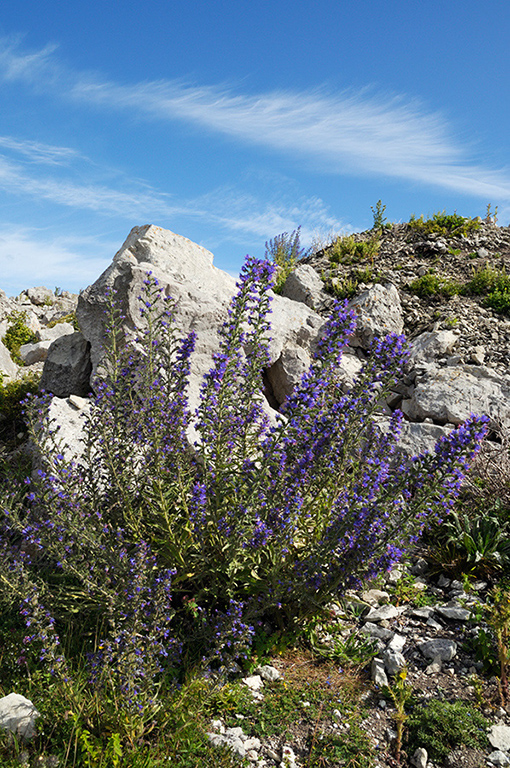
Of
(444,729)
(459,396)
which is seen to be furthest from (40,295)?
(444,729)

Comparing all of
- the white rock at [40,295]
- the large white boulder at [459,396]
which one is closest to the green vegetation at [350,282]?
the large white boulder at [459,396]

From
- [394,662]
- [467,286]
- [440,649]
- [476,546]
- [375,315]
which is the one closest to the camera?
[394,662]

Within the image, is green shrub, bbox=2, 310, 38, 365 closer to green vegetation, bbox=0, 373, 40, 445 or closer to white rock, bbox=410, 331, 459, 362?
green vegetation, bbox=0, 373, 40, 445

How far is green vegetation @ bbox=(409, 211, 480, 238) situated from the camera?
15.3m

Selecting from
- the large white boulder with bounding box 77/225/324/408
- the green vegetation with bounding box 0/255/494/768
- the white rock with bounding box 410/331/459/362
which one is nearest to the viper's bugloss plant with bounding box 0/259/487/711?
the green vegetation with bounding box 0/255/494/768

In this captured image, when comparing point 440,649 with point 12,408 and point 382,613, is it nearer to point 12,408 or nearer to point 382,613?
point 382,613

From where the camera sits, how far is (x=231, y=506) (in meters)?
4.42

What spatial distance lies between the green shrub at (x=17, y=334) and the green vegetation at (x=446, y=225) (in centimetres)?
1131

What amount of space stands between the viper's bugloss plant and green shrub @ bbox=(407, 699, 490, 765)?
1.06 meters

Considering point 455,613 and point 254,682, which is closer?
point 254,682

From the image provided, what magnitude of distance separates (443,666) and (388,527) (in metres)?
1.55

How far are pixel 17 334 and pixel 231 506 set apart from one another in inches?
478

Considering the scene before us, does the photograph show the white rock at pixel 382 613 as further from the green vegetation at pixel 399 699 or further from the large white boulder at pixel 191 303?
the large white boulder at pixel 191 303

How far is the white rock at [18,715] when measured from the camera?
3529 mm
